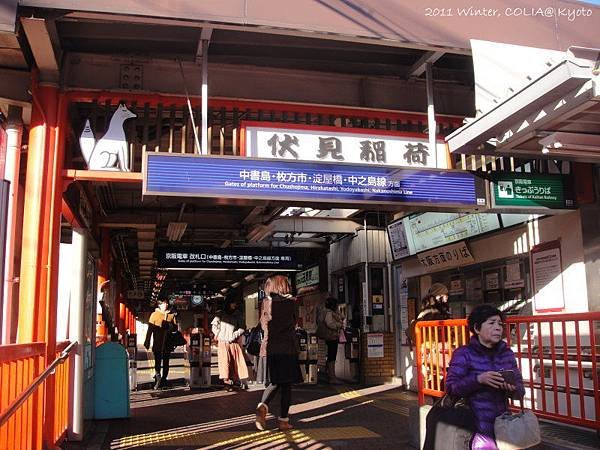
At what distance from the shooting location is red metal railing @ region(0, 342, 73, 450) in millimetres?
4102

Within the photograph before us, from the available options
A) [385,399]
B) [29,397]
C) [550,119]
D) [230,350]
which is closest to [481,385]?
[550,119]

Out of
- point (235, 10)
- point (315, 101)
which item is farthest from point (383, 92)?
point (235, 10)

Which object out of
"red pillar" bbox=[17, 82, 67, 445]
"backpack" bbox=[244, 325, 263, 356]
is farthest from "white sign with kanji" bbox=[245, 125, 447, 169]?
"backpack" bbox=[244, 325, 263, 356]

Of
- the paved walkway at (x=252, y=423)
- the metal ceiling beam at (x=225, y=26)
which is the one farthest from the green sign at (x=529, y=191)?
the paved walkway at (x=252, y=423)

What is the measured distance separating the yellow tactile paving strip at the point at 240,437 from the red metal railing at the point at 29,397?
0.83 metres

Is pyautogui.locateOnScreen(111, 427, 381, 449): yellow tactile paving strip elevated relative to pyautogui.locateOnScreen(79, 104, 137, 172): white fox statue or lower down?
lower down

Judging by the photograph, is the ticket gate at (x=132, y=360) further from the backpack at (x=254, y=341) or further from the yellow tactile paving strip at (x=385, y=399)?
the yellow tactile paving strip at (x=385, y=399)

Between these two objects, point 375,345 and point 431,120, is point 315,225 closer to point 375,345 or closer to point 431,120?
point 375,345

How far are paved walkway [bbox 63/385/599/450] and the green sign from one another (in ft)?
7.33

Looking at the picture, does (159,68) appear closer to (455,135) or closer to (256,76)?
(256,76)

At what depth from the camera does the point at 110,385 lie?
8.30m

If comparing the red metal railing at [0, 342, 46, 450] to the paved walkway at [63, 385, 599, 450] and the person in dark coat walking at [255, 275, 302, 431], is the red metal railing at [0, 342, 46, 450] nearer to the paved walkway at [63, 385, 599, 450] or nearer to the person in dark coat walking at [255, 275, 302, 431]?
the paved walkway at [63, 385, 599, 450]

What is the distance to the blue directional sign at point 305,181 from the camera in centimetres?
566

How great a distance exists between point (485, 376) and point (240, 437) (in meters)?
4.09
